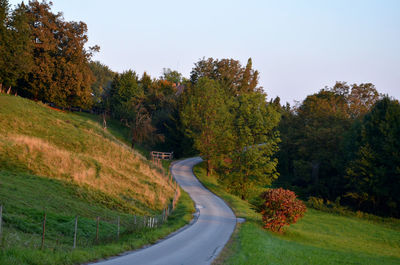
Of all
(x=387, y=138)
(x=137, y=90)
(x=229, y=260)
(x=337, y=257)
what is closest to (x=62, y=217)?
(x=229, y=260)

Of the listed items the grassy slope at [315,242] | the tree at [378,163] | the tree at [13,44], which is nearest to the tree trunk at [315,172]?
the tree at [378,163]

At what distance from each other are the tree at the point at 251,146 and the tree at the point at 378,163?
1298cm

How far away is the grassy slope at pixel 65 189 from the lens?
12008 millimetres

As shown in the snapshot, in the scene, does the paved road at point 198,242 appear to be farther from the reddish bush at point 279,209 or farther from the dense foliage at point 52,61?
the dense foliage at point 52,61

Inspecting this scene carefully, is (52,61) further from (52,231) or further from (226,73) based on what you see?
(52,231)

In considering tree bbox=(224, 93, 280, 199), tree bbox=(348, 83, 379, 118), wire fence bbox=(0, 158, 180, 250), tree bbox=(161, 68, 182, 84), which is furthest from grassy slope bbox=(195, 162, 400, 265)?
tree bbox=(161, 68, 182, 84)

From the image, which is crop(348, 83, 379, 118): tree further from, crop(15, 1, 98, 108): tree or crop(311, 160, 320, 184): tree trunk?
crop(15, 1, 98, 108): tree

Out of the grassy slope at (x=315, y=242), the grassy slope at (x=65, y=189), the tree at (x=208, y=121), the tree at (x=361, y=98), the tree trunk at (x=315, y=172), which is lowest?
the grassy slope at (x=315, y=242)

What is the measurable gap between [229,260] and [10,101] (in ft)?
120

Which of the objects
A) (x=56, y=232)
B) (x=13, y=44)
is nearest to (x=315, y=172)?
(x=56, y=232)

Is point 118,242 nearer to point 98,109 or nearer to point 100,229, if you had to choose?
point 100,229

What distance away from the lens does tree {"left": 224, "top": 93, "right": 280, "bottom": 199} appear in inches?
1531

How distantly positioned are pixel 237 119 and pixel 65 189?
968 inches

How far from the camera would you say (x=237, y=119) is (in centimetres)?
4141
